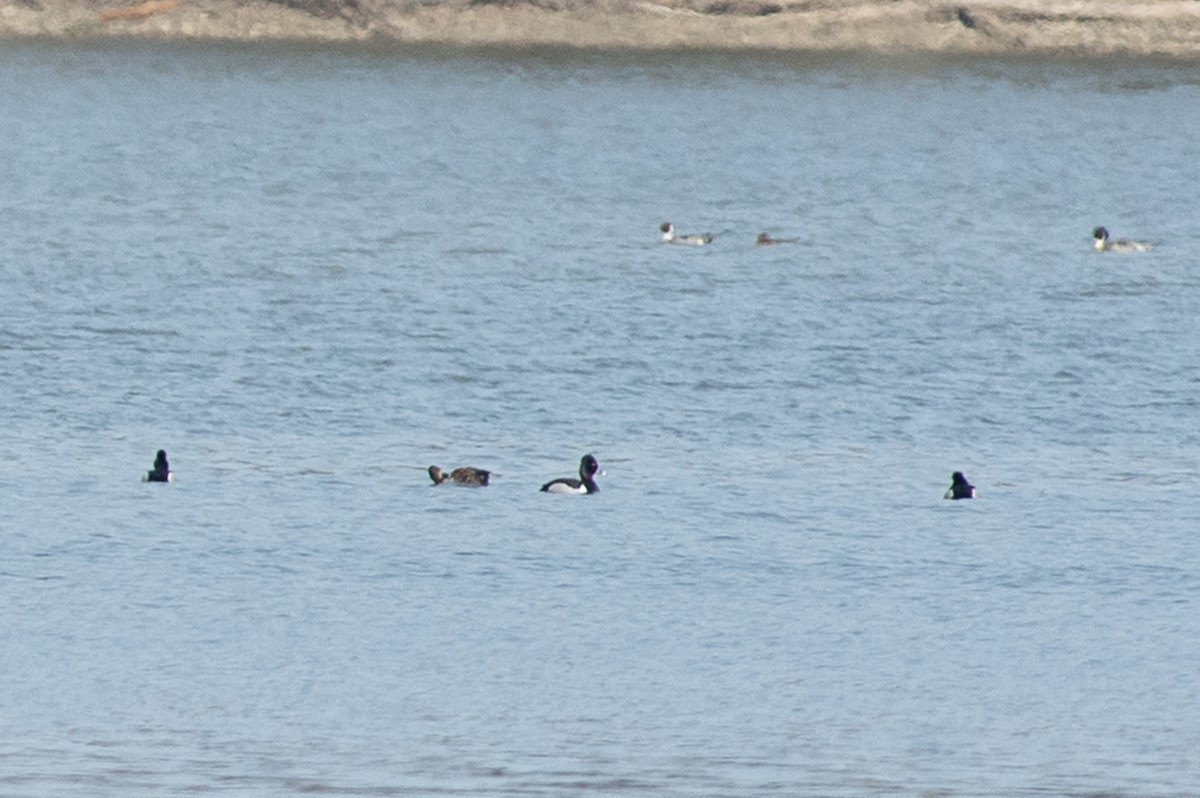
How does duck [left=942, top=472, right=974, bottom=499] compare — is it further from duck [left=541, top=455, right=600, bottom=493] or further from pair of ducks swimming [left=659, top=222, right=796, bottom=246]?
pair of ducks swimming [left=659, top=222, right=796, bottom=246]

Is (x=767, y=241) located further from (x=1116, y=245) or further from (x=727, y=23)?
(x=727, y=23)

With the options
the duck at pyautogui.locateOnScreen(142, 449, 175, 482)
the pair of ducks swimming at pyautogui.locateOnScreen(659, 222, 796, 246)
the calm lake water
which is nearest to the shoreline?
the calm lake water

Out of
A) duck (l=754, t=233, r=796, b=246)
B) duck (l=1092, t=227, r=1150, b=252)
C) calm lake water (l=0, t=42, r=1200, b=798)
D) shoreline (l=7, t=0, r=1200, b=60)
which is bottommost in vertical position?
calm lake water (l=0, t=42, r=1200, b=798)

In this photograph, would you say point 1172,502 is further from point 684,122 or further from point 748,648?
point 684,122

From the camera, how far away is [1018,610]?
16156mm

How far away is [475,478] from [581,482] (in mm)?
842

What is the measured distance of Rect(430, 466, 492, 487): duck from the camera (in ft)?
63.9

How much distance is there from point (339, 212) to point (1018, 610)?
24937 mm

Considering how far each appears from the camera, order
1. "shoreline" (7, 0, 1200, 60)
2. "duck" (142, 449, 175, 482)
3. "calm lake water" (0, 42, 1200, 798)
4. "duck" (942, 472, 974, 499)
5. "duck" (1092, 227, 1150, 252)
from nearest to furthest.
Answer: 1. "calm lake water" (0, 42, 1200, 798)
2. "duck" (942, 472, 974, 499)
3. "duck" (142, 449, 175, 482)
4. "duck" (1092, 227, 1150, 252)
5. "shoreline" (7, 0, 1200, 60)

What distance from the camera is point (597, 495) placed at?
19.1 m

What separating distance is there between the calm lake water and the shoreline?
1997cm

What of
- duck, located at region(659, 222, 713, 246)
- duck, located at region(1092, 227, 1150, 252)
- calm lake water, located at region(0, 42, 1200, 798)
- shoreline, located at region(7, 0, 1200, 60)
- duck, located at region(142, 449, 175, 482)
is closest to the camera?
calm lake water, located at region(0, 42, 1200, 798)

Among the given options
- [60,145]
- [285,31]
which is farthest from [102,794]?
[285,31]

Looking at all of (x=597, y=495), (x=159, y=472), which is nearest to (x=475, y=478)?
(x=597, y=495)
